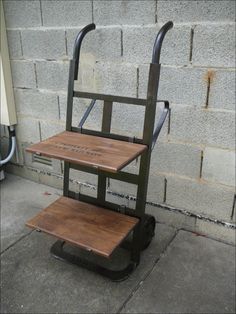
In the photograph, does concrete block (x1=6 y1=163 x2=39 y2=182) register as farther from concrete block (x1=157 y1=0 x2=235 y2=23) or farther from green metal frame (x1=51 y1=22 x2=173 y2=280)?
concrete block (x1=157 y1=0 x2=235 y2=23)

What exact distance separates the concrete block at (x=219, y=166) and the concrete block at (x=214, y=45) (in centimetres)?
51

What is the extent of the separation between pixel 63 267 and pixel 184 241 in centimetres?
80

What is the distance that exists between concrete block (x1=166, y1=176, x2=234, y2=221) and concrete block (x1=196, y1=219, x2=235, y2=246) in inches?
2.5

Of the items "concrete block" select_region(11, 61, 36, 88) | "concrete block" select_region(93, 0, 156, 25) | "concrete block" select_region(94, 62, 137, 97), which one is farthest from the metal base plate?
"concrete block" select_region(93, 0, 156, 25)

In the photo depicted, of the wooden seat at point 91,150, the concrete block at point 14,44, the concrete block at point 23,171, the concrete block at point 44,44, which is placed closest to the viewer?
the wooden seat at point 91,150

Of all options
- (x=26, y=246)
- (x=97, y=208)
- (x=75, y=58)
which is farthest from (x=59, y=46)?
(x=26, y=246)

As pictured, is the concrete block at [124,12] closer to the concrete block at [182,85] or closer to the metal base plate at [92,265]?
the concrete block at [182,85]

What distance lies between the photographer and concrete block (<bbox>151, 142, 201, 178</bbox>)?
2.00 metres

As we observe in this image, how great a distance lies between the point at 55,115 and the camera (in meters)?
2.49

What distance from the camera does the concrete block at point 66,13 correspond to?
2.08 metres

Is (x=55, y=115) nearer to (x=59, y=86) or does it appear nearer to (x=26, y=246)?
(x=59, y=86)

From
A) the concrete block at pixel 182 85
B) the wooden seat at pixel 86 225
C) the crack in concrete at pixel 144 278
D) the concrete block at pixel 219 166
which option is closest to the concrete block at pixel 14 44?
the concrete block at pixel 182 85

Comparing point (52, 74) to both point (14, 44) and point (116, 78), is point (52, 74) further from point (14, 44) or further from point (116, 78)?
point (116, 78)

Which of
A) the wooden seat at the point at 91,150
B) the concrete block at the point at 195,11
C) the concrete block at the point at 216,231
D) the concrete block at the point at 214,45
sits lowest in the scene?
the concrete block at the point at 216,231
